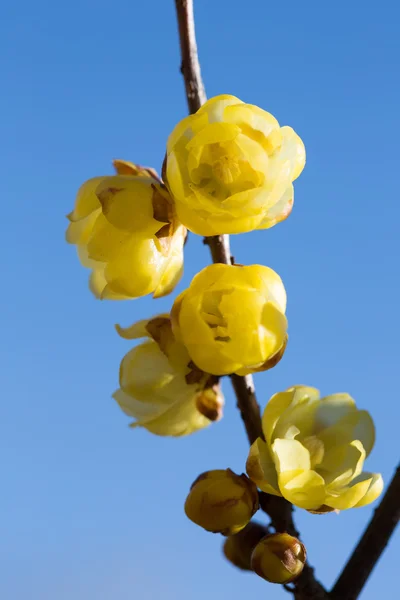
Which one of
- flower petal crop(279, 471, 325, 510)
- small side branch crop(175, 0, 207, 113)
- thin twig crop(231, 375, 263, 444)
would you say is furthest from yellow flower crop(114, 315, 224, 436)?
small side branch crop(175, 0, 207, 113)

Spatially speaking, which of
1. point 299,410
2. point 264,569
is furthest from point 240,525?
point 299,410

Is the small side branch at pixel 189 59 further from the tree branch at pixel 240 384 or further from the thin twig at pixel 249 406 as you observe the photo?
the thin twig at pixel 249 406

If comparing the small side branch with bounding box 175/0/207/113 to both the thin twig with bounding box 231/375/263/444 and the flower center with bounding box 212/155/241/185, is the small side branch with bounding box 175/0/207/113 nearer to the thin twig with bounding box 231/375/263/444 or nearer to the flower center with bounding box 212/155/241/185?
the flower center with bounding box 212/155/241/185

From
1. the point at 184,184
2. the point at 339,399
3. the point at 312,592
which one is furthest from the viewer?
the point at 339,399

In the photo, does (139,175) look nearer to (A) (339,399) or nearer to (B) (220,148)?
(B) (220,148)

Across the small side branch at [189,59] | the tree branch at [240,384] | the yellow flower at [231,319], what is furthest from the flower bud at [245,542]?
the small side branch at [189,59]

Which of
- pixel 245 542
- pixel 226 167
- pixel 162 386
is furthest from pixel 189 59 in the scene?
pixel 245 542
